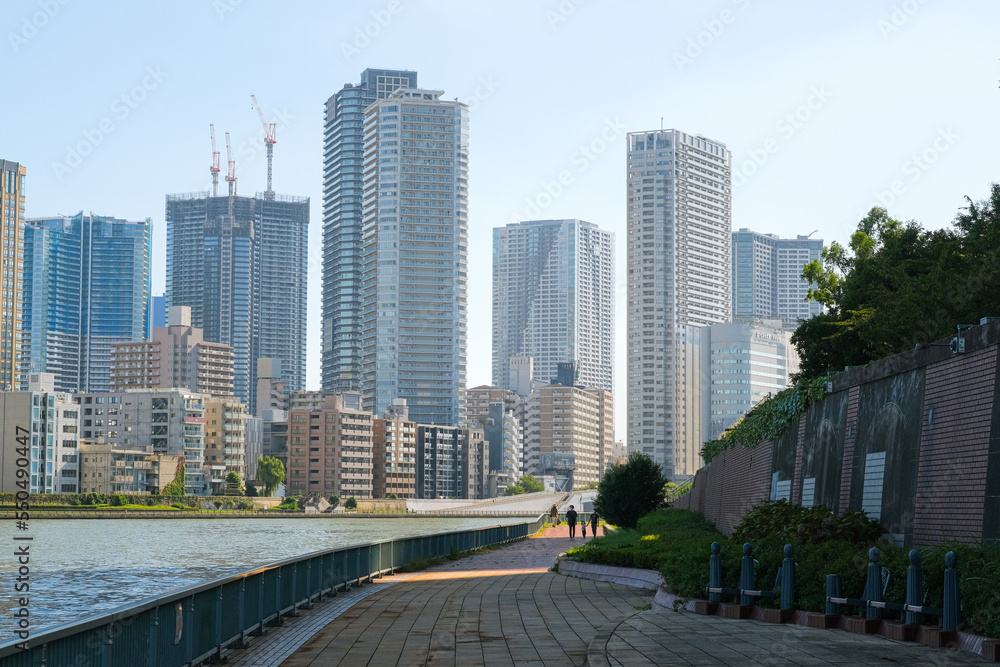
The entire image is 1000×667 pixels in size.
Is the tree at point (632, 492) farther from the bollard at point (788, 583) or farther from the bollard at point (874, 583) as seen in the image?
the bollard at point (874, 583)

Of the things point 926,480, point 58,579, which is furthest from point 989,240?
point 58,579

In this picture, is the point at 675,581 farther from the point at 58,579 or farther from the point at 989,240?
the point at 58,579

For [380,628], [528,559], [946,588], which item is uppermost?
[946,588]

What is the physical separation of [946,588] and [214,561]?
6871cm

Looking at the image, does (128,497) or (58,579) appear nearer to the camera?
(58,579)

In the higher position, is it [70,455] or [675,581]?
[675,581]

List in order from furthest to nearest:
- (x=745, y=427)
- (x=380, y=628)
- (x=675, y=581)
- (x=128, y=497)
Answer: (x=128, y=497) → (x=745, y=427) → (x=675, y=581) → (x=380, y=628)

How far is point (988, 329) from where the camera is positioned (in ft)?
70.3

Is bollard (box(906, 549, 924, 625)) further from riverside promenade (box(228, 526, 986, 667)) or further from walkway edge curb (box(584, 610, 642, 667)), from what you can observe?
walkway edge curb (box(584, 610, 642, 667))

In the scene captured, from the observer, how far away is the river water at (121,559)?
50062 mm

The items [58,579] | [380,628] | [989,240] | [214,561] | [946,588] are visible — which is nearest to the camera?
[946,588]

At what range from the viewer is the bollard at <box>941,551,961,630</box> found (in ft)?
53.0

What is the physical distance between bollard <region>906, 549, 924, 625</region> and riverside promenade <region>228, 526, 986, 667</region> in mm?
539

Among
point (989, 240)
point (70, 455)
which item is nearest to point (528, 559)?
point (989, 240)
